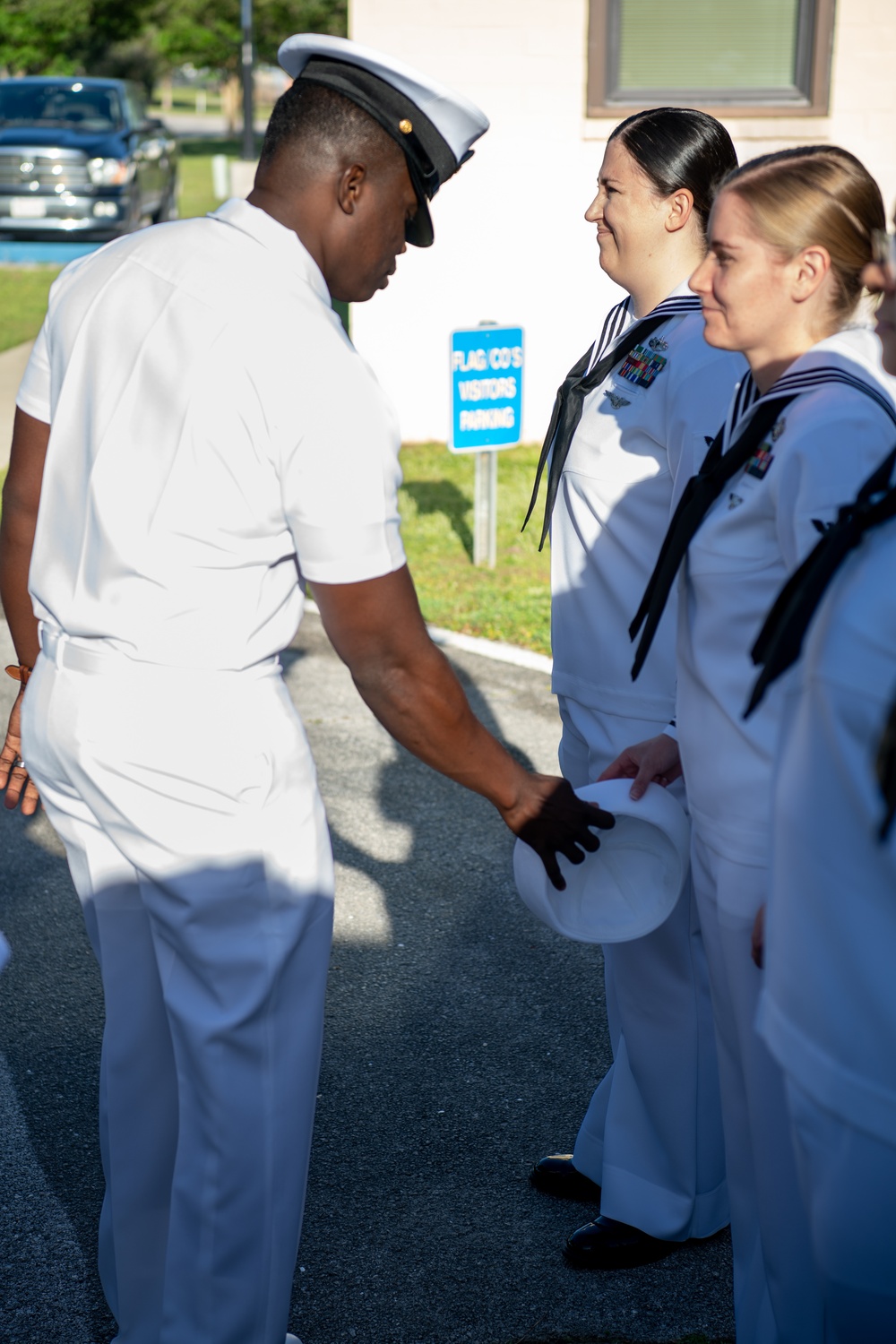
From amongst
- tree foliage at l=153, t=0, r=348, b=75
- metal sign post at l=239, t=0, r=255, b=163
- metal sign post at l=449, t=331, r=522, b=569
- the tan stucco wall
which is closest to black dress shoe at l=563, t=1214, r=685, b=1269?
metal sign post at l=449, t=331, r=522, b=569

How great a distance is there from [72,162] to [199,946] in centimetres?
1835

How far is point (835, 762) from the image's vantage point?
4.74ft

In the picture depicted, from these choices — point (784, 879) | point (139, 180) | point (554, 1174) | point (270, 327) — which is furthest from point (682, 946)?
point (139, 180)

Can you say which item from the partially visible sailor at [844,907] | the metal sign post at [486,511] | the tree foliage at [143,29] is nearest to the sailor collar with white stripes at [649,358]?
the partially visible sailor at [844,907]

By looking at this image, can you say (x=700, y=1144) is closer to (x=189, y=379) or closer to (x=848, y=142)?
(x=189, y=379)

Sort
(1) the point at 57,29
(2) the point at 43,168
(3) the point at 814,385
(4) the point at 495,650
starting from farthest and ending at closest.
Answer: (1) the point at 57,29
(2) the point at 43,168
(4) the point at 495,650
(3) the point at 814,385

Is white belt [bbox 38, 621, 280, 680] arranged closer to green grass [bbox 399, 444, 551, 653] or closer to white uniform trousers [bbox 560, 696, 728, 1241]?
white uniform trousers [bbox 560, 696, 728, 1241]

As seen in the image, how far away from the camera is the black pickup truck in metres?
18.5

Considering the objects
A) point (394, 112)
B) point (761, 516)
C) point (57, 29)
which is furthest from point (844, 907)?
point (57, 29)

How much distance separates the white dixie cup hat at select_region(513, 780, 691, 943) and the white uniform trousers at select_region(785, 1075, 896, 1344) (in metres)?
0.88

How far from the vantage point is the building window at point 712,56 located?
32.2ft

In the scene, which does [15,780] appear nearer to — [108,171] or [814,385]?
[814,385]

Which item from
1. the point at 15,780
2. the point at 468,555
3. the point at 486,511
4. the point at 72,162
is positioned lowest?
the point at 468,555

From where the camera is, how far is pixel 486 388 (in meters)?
7.44
